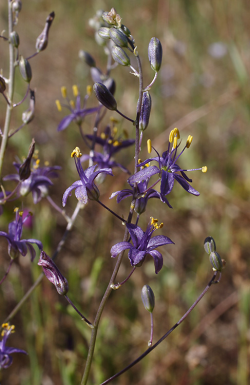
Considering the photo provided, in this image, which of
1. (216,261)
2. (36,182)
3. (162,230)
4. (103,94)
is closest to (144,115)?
(103,94)

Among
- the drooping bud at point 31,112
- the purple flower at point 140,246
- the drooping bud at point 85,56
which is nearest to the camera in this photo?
the purple flower at point 140,246

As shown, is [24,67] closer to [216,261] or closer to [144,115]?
[144,115]

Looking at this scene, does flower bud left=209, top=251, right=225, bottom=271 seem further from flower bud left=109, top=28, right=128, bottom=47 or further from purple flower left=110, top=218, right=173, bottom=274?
flower bud left=109, top=28, right=128, bottom=47

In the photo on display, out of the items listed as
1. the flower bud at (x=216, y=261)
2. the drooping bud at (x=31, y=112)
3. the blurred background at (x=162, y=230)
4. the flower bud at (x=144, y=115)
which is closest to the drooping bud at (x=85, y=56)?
the drooping bud at (x=31, y=112)

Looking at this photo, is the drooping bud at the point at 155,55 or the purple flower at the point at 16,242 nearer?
the drooping bud at the point at 155,55

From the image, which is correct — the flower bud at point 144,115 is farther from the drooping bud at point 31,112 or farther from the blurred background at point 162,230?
the blurred background at point 162,230

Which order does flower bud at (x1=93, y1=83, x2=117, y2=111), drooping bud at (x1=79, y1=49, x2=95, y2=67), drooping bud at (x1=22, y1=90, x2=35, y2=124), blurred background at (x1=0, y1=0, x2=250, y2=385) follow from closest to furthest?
flower bud at (x1=93, y1=83, x2=117, y2=111)
drooping bud at (x1=22, y1=90, x2=35, y2=124)
drooping bud at (x1=79, y1=49, x2=95, y2=67)
blurred background at (x1=0, y1=0, x2=250, y2=385)

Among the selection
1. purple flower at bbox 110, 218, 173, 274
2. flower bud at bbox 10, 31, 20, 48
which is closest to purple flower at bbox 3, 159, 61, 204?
flower bud at bbox 10, 31, 20, 48

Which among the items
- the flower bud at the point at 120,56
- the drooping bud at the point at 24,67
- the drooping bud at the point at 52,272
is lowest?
the drooping bud at the point at 52,272
